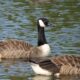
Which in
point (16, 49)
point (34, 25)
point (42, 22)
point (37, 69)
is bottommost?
point (34, 25)

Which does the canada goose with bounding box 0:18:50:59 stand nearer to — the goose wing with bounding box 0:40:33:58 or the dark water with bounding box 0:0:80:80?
the goose wing with bounding box 0:40:33:58

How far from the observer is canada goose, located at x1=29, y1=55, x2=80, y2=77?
57.8 ft

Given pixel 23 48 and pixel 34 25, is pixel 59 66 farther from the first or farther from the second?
pixel 34 25

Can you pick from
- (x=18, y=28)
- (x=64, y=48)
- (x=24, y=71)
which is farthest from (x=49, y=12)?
(x=24, y=71)

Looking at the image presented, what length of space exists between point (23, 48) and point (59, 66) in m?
3.91

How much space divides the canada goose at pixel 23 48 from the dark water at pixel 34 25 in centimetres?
43

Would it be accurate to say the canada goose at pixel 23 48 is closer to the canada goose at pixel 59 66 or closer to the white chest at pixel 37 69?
the canada goose at pixel 59 66

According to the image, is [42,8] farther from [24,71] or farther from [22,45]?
[24,71]

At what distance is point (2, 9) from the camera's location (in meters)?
31.2

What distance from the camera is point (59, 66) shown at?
17.8m

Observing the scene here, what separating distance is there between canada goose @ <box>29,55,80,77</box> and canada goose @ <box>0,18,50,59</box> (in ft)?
10.9

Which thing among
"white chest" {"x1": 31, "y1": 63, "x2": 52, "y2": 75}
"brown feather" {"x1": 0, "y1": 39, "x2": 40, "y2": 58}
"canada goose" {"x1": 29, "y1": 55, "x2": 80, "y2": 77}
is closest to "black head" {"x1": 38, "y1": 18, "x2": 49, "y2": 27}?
Result: "brown feather" {"x1": 0, "y1": 39, "x2": 40, "y2": 58}

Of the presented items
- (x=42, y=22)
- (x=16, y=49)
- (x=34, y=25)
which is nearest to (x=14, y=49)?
(x=16, y=49)

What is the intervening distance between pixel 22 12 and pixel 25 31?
17.3 ft
